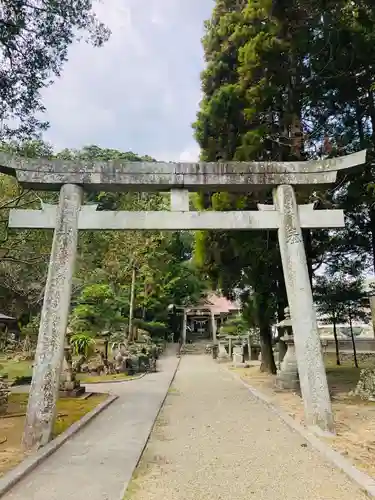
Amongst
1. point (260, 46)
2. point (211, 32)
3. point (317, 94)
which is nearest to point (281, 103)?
point (317, 94)

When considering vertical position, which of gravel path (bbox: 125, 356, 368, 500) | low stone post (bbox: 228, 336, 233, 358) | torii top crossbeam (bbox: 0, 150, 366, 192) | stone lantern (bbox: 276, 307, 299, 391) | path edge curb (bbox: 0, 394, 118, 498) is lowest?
gravel path (bbox: 125, 356, 368, 500)

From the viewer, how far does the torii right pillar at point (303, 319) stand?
19.4 feet

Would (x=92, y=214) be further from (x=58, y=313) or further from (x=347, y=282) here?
(x=347, y=282)

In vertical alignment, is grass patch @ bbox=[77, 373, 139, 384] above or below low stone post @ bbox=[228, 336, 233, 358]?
below

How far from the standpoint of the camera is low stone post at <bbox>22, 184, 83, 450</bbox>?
5.44 metres

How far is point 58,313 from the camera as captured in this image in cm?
590

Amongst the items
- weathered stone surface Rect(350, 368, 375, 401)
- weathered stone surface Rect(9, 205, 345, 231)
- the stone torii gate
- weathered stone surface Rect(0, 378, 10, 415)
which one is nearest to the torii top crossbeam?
the stone torii gate

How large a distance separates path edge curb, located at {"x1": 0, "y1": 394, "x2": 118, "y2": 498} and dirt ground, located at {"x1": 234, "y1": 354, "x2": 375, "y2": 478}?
3641 millimetres

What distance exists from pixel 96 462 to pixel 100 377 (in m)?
11.3

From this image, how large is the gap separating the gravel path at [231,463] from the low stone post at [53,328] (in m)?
1.52

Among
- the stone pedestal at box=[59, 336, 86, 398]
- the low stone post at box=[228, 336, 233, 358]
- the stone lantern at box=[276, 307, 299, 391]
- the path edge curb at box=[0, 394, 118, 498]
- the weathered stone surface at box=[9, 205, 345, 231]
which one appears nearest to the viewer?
the path edge curb at box=[0, 394, 118, 498]

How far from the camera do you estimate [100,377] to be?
15.6 metres

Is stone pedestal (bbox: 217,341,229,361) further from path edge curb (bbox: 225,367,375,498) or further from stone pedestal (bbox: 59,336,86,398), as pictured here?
path edge curb (bbox: 225,367,375,498)

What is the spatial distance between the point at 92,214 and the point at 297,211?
3.43 meters
